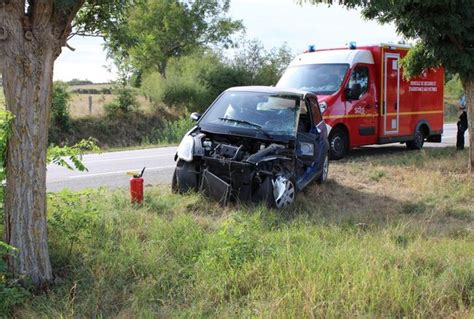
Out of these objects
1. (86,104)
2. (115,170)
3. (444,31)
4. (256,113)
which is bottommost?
(115,170)

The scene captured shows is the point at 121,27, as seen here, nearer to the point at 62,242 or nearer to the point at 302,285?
the point at 62,242

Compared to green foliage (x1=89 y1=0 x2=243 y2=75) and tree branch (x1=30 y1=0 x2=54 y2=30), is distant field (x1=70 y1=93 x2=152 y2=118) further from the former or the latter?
tree branch (x1=30 y1=0 x2=54 y2=30)

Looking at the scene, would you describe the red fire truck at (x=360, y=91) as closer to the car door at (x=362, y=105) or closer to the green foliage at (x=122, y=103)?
the car door at (x=362, y=105)

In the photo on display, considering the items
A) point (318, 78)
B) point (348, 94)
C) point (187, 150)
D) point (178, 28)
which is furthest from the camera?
point (178, 28)

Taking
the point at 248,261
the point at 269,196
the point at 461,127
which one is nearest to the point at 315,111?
the point at 269,196

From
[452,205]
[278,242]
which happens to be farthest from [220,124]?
[452,205]

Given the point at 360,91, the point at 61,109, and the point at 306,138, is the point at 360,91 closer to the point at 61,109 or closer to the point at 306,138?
the point at 306,138

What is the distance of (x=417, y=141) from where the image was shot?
49.9ft

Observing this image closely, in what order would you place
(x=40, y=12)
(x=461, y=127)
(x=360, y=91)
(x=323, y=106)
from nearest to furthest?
(x=40, y=12)
(x=323, y=106)
(x=360, y=91)
(x=461, y=127)

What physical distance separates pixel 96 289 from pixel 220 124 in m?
3.93

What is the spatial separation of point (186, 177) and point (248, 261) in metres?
2.84

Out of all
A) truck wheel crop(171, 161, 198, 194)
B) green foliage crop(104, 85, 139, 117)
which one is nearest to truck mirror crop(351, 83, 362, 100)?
truck wheel crop(171, 161, 198, 194)

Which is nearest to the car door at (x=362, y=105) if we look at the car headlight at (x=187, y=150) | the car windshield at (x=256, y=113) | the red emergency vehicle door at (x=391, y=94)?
the red emergency vehicle door at (x=391, y=94)

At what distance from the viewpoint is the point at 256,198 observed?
736 centimetres
